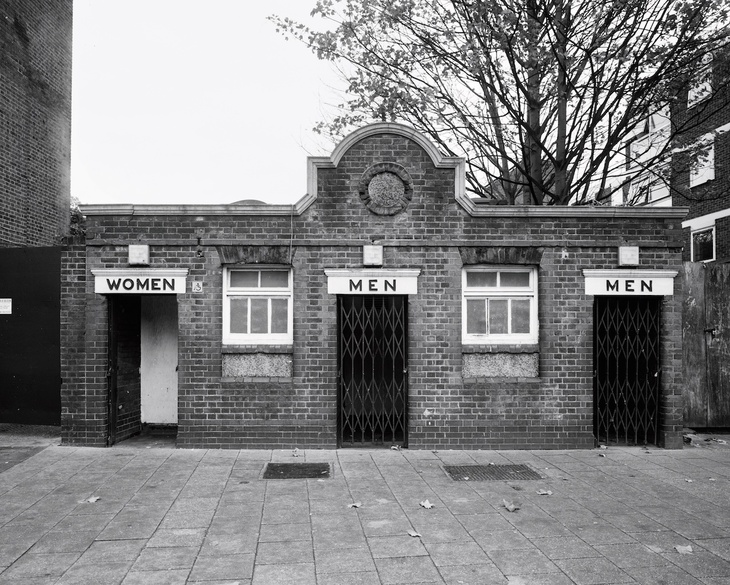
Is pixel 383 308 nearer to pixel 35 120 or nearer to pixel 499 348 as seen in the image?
pixel 499 348

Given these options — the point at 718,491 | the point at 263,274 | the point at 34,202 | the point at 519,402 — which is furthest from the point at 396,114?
the point at 718,491

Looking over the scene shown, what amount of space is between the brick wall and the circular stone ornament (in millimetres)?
9283

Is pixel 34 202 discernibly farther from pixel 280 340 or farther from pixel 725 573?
pixel 725 573

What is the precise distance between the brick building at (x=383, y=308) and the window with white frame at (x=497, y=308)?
0.02 m

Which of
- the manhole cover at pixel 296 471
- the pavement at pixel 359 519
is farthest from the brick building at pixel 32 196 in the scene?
the manhole cover at pixel 296 471

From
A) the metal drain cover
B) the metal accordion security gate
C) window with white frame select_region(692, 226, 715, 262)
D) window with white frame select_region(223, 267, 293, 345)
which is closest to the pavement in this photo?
the metal drain cover

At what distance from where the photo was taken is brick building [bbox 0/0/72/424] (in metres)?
10.5

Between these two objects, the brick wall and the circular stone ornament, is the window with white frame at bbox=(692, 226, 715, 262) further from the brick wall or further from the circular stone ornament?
the brick wall

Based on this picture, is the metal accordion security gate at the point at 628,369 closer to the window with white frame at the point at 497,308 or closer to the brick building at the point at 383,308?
the brick building at the point at 383,308

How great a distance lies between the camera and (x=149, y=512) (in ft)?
21.1

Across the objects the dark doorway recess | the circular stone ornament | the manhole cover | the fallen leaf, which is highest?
the circular stone ornament

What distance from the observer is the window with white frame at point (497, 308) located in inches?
379

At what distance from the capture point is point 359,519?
6.23 metres

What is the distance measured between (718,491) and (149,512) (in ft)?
21.0
